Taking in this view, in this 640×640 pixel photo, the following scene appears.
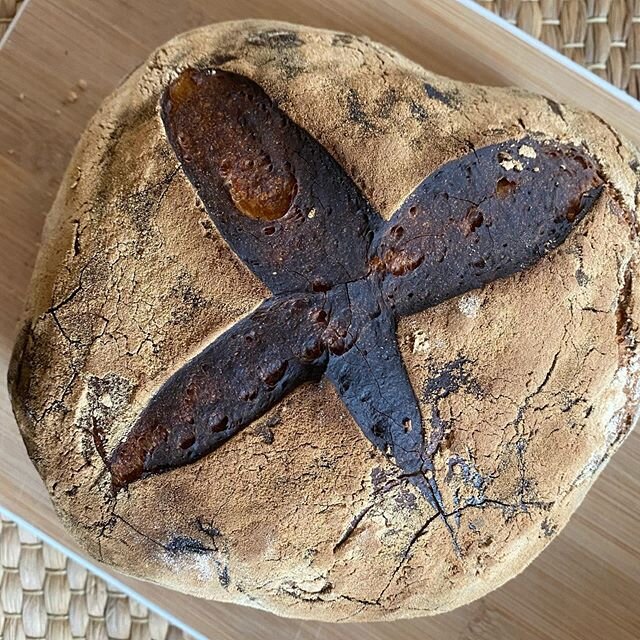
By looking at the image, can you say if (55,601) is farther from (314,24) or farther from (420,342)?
(314,24)

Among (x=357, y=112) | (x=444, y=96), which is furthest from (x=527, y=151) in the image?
(x=357, y=112)

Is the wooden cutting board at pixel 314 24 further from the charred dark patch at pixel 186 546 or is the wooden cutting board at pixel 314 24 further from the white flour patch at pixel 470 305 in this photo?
the white flour patch at pixel 470 305

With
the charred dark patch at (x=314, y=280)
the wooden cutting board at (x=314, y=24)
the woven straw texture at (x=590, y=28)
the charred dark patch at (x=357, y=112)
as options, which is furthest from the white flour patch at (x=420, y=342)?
the woven straw texture at (x=590, y=28)

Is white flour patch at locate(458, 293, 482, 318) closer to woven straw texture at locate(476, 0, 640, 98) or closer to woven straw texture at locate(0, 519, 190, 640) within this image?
woven straw texture at locate(476, 0, 640, 98)

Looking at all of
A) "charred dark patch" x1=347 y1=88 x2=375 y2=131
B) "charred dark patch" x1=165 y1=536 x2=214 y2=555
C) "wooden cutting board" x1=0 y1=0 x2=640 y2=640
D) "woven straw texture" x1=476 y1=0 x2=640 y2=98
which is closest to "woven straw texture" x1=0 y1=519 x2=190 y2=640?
"wooden cutting board" x1=0 y1=0 x2=640 y2=640

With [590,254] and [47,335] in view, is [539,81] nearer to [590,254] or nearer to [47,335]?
[590,254]

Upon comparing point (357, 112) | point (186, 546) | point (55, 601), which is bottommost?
point (55, 601)


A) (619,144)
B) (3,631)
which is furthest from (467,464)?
(3,631)
